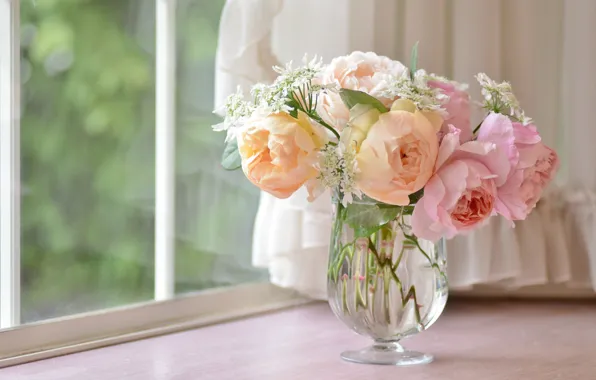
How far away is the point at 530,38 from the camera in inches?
68.9

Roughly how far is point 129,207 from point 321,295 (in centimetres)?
41

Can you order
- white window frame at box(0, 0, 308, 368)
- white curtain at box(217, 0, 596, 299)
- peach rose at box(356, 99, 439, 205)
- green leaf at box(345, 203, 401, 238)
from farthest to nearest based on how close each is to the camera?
1. white curtain at box(217, 0, 596, 299)
2. white window frame at box(0, 0, 308, 368)
3. green leaf at box(345, 203, 401, 238)
4. peach rose at box(356, 99, 439, 205)

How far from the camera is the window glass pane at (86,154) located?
1529mm

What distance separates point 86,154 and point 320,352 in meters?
0.61

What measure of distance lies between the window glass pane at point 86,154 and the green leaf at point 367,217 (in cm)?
60

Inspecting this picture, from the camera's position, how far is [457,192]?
3.43ft

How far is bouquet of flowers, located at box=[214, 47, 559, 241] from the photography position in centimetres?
105

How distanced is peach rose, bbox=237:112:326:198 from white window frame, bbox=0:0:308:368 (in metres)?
0.43

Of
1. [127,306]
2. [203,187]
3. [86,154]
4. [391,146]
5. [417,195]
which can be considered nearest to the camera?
[391,146]

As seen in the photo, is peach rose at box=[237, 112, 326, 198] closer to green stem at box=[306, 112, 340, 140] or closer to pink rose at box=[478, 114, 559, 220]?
green stem at box=[306, 112, 340, 140]

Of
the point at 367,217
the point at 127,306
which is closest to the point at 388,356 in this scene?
the point at 367,217

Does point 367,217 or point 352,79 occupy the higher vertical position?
point 352,79

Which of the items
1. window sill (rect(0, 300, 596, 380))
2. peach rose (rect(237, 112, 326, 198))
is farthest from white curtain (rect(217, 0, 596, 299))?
peach rose (rect(237, 112, 326, 198))

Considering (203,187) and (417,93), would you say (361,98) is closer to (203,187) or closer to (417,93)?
(417,93)
